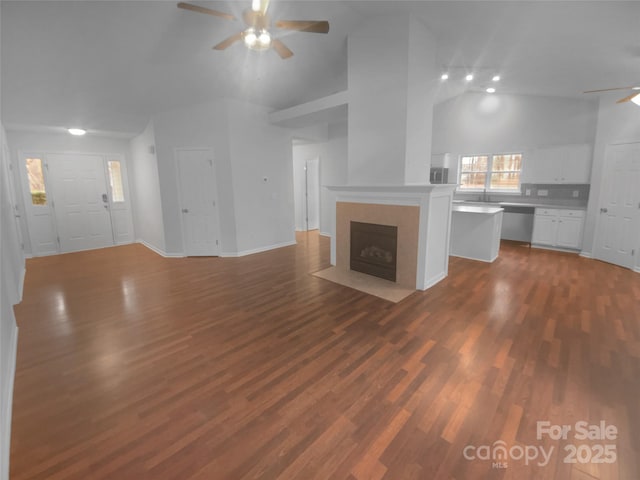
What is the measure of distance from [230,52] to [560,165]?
263 inches

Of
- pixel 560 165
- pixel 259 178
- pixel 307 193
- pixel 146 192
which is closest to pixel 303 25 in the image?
pixel 259 178

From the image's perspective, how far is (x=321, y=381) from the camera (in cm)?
209

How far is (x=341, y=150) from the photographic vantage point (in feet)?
22.8

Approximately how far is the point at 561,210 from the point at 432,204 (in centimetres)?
403

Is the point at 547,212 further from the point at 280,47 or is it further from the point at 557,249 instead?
the point at 280,47

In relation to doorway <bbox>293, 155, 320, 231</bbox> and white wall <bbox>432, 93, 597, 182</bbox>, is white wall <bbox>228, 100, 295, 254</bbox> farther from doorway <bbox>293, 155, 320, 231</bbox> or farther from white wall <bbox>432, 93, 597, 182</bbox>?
white wall <bbox>432, 93, 597, 182</bbox>

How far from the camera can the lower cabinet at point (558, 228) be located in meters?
5.55

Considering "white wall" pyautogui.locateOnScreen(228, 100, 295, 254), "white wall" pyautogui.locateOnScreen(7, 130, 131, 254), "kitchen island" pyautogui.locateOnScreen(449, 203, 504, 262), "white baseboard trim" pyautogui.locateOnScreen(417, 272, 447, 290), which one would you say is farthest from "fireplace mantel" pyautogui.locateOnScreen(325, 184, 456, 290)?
"white wall" pyautogui.locateOnScreen(7, 130, 131, 254)

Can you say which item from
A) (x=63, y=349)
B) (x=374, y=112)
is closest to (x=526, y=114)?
(x=374, y=112)

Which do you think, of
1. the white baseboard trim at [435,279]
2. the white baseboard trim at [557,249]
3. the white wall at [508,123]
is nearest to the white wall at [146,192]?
the white baseboard trim at [435,279]

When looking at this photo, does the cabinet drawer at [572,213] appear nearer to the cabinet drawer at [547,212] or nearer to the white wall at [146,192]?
the cabinet drawer at [547,212]

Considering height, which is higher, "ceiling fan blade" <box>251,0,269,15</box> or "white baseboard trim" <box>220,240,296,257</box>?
"ceiling fan blade" <box>251,0,269,15</box>

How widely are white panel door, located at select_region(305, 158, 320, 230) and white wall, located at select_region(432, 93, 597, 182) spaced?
3.35 metres

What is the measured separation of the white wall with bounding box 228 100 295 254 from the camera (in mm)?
5426
